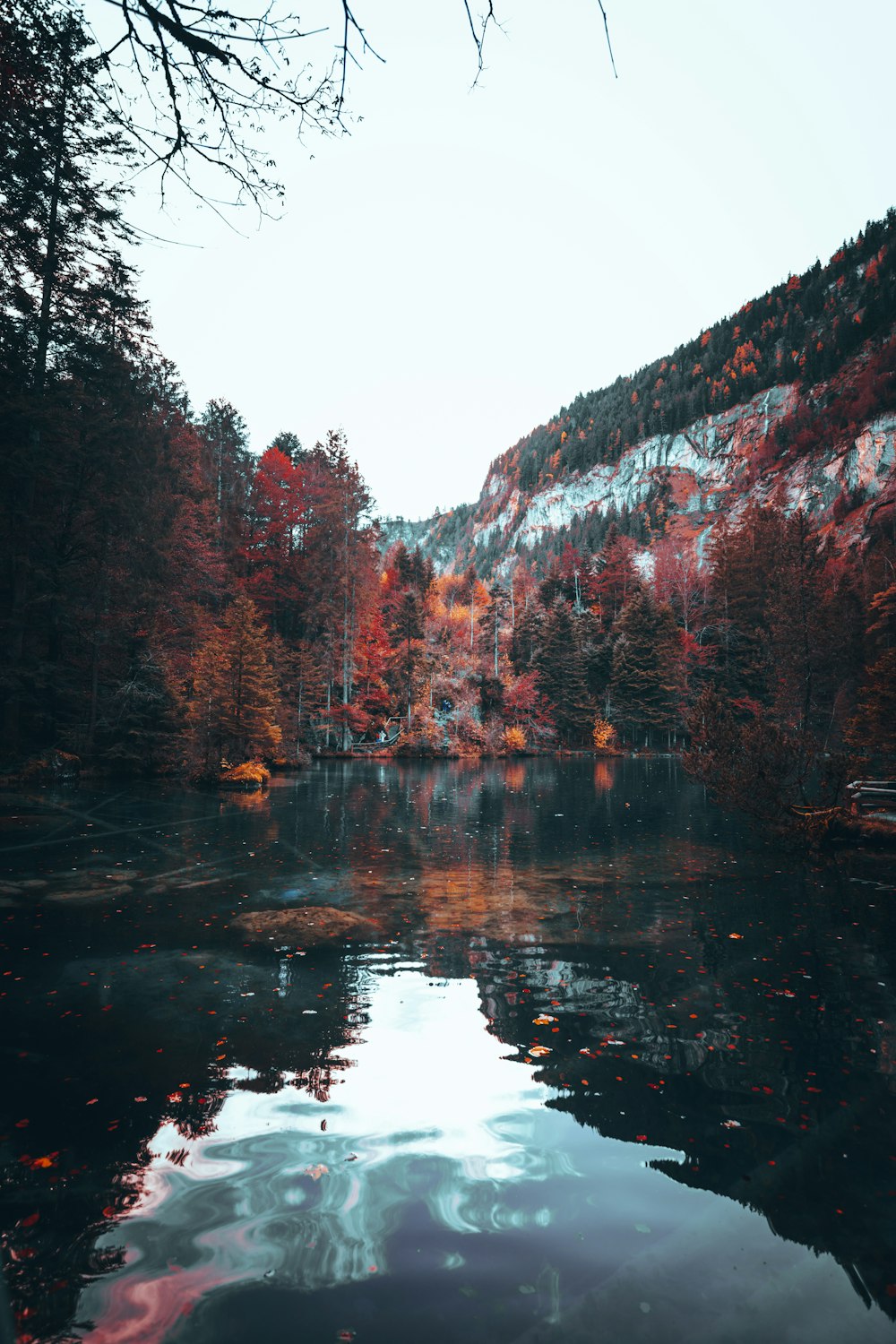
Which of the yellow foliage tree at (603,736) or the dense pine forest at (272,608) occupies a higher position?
the dense pine forest at (272,608)

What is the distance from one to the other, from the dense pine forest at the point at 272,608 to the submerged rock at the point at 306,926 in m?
7.06

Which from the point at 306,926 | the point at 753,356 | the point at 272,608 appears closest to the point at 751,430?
the point at 753,356

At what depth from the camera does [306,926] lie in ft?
27.1

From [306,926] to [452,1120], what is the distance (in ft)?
14.5

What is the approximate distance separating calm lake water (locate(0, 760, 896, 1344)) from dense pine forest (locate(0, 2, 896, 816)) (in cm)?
522

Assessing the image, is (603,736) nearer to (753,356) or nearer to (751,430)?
(751,430)

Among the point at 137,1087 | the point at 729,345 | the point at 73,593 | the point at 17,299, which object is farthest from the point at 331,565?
the point at 729,345

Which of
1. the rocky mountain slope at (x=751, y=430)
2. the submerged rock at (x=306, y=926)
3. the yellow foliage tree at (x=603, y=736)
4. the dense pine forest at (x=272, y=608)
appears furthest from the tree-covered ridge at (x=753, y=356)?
the submerged rock at (x=306, y=926)

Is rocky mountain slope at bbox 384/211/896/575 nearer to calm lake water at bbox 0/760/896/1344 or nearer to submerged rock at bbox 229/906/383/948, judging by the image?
calm lake water at bbox 0/760/896/1344

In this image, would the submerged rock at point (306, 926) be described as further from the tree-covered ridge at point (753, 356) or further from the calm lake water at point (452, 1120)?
the tree-covered ridge at point (753, 356)

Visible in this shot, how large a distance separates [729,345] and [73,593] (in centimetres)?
16105

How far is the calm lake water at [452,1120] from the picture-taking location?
2836mm

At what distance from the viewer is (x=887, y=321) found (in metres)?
98.6

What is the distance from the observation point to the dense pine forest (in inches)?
598
